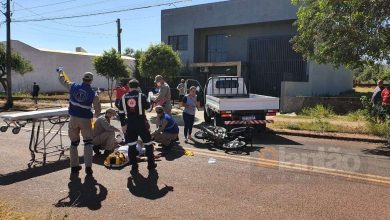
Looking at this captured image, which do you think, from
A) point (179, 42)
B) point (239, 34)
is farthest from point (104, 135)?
point (179, 42)

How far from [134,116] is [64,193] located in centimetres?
218

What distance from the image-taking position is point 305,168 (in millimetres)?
8648

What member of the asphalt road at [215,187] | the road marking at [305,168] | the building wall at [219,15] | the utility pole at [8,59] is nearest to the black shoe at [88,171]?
the asphalt road at [215,187]

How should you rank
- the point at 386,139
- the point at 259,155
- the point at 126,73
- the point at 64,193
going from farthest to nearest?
the point at 126,73 < the point at 386,139 < the point at 259,155 < the point at 64,193

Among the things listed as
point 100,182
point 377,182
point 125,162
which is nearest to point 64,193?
point 100,182

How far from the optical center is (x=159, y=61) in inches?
1076

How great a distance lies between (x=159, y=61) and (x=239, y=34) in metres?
9.22

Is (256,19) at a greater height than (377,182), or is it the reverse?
(256,19)

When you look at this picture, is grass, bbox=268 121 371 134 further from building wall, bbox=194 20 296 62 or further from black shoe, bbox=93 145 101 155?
building wall, bbox=194 20 296 62

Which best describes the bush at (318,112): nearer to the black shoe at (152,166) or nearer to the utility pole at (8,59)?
the black shoe at (152,166)

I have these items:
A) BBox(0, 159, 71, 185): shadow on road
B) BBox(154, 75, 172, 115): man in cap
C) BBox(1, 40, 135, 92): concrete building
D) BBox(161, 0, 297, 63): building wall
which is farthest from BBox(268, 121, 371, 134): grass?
BBox(1, 40, 135, 92): concrete building

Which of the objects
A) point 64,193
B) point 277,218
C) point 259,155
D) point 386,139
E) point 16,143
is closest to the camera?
point 277,218

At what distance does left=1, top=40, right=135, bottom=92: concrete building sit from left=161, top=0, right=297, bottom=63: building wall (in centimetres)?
808

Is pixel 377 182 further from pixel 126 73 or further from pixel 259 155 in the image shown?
pixel 126 73
